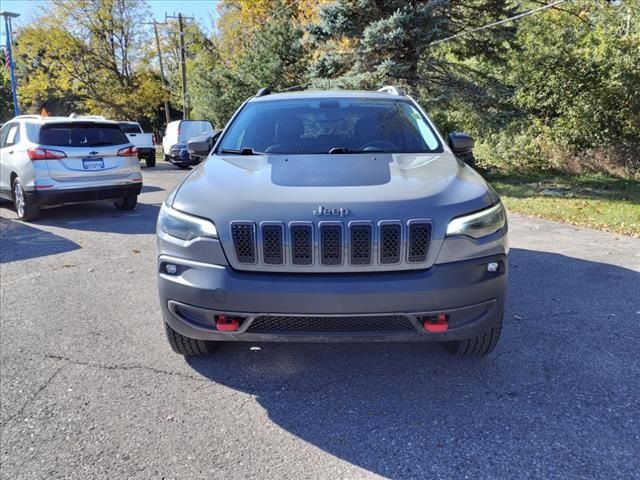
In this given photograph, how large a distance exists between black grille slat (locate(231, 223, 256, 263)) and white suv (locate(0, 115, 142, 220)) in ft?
22.5

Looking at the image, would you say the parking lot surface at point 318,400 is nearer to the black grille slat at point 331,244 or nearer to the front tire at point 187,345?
the front tire at point 187,345

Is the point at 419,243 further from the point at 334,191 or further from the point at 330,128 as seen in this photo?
the point at 330,128

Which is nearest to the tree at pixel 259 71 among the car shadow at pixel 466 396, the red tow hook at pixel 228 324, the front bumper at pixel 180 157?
the front bumper at pixel 180 157

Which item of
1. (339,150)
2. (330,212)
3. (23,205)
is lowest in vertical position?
(23,205)

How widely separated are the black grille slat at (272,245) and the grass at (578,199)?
6436 mm

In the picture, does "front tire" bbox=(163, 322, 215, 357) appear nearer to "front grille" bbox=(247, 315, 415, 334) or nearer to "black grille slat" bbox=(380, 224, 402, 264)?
"front grille" bbox=(247, 315, 415, 334)

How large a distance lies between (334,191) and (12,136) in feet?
27.5

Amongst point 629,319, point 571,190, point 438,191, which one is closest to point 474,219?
point 438,191

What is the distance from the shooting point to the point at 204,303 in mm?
2609

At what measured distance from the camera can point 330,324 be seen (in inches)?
103

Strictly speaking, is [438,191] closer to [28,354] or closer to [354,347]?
[354,347]

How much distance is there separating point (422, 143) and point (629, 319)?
2186mm

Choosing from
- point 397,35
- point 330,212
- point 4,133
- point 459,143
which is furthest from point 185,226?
point 397,35

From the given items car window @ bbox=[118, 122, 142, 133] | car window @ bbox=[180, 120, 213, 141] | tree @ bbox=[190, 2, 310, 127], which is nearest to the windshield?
tree @ bbox=[190, 2, 310, 127]
